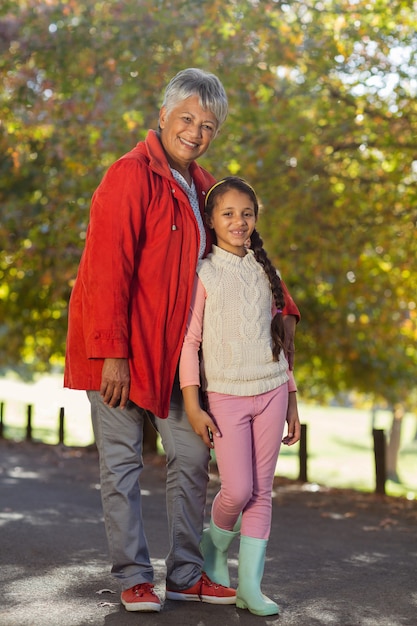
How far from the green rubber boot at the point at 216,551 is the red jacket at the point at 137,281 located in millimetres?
690

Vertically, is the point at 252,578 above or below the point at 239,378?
below

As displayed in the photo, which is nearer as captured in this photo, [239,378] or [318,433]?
[239,378]

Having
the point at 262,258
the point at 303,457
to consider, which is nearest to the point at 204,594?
the point at 262,258

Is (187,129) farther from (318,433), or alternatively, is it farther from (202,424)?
(318,433)

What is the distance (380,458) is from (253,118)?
4419 mm

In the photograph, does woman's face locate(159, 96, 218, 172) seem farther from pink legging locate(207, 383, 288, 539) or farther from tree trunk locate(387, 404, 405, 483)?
tree trunk locate(387, 404, 405, 483)

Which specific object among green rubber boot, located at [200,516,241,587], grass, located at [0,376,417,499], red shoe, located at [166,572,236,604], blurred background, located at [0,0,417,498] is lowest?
grass, located at [0,376,417,499]

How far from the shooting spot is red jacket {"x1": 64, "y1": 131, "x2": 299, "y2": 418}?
181 inches

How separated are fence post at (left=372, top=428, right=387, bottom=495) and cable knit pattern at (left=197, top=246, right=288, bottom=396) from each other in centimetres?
809

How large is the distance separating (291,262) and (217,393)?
9.46 m

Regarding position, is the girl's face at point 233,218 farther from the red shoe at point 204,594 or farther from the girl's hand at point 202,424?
the red shoe at point 204,594

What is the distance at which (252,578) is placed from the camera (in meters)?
4.65

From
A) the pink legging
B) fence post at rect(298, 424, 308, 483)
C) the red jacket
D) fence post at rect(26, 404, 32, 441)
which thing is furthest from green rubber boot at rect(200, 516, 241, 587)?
fence post at rect(26, 404, 32, 441)

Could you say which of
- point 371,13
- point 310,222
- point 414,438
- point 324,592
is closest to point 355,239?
point 310,222
